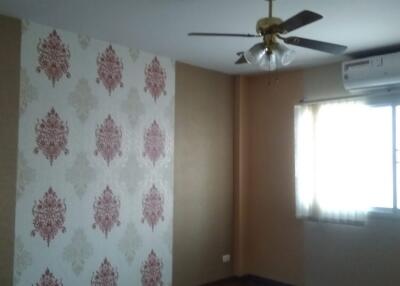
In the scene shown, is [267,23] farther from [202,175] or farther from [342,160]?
[202,175]

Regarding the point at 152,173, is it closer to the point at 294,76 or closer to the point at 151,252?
the point at 151,252

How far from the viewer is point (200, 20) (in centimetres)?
325

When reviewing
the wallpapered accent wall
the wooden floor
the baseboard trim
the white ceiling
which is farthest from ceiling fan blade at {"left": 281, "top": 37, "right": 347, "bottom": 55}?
the wooden floor

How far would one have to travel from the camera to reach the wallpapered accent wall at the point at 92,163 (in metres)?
3.36

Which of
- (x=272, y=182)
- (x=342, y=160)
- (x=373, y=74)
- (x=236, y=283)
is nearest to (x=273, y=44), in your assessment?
(x=373, y=74)

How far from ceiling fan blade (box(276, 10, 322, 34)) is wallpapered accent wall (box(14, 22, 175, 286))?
203 centimetres

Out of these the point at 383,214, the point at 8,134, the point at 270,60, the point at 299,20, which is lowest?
the point at 383,214

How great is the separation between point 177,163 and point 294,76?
176cm

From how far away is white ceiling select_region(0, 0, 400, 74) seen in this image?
2945mm

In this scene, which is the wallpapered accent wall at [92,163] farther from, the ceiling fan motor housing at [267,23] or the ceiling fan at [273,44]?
the ceiling fan motor housing at [267,23]

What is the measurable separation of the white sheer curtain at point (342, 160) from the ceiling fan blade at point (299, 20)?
219 cm

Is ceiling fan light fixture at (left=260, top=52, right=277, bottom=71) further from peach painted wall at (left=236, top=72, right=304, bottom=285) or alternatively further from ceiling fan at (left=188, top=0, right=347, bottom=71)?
peach painted wall at (left=236, top=72, right=304, bottom=285)

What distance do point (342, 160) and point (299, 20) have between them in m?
2.43

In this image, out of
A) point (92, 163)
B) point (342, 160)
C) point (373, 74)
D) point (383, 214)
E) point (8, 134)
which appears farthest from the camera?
point (342, 160)
